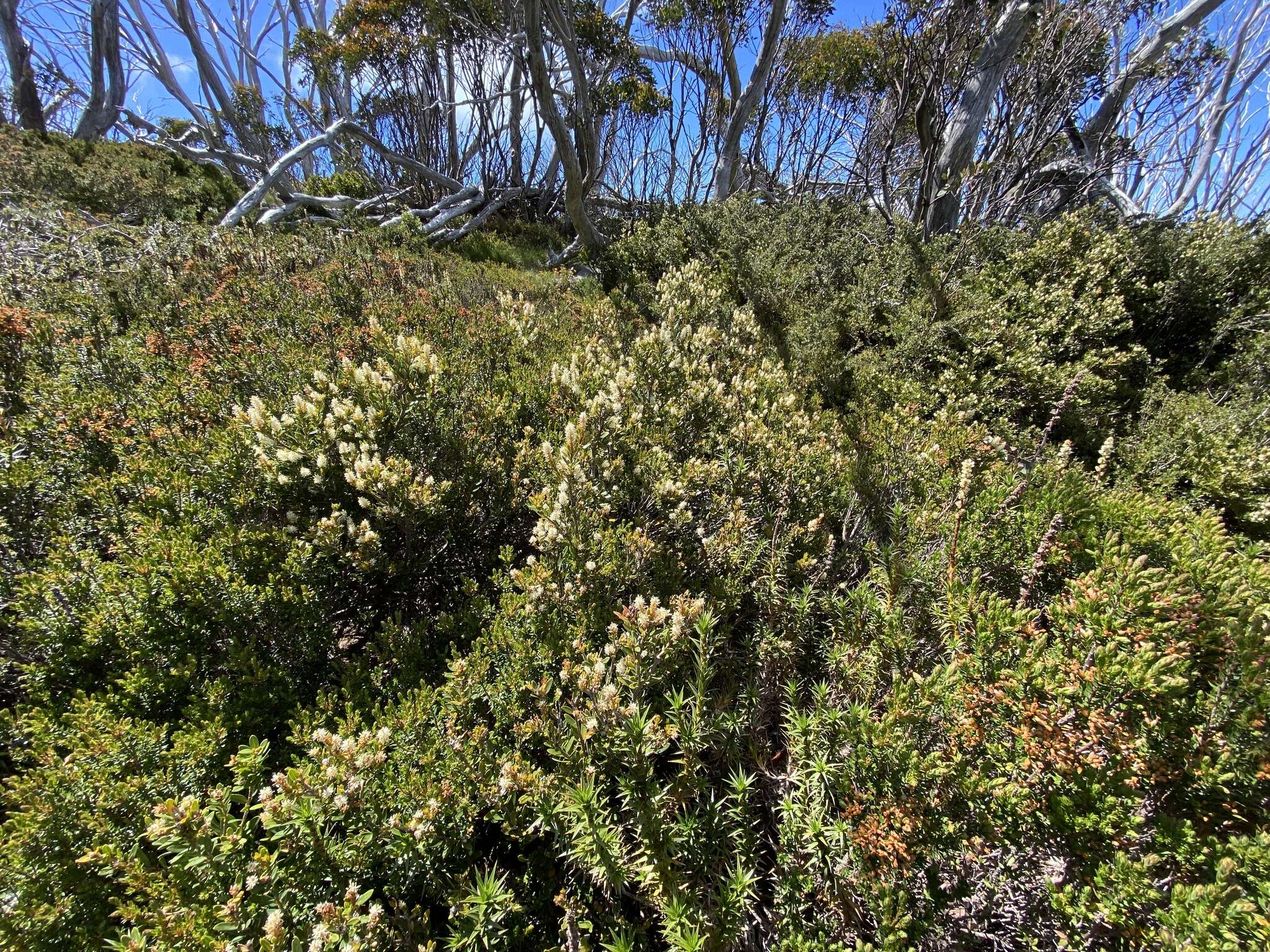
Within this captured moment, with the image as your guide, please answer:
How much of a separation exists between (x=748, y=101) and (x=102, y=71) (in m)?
14.2

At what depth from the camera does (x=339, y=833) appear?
1.36 meters

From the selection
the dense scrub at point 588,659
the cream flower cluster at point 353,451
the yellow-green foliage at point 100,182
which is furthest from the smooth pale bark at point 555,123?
the cream flower cluster at point 353,451

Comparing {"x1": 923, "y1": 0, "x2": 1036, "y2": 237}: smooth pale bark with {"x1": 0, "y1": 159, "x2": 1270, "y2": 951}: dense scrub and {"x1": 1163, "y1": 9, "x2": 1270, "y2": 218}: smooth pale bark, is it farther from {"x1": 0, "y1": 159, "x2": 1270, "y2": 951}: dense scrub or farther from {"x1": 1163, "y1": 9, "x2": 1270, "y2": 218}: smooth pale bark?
{"x1": 1163, "y1": 9, "x2": 1270, "y2": 218}: smooth pale bark

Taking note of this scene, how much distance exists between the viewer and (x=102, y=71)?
37.0 feet

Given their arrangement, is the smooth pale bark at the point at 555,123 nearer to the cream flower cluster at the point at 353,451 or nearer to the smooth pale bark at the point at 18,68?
the cream flower cluster at the point at 353,451

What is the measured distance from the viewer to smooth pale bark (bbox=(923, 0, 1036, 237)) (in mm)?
5832

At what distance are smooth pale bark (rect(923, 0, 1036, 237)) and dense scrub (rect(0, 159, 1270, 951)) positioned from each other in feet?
14.1

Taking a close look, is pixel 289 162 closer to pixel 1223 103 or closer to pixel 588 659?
pixel 588 659

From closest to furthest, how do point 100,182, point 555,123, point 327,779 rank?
1. point 327,779
2. point 555,123
3. point 100,182

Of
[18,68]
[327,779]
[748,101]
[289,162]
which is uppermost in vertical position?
[18,68]

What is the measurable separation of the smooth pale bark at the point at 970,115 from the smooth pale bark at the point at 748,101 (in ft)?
11.0

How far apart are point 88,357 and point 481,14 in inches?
389

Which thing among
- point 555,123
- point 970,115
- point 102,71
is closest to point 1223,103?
point 970,115

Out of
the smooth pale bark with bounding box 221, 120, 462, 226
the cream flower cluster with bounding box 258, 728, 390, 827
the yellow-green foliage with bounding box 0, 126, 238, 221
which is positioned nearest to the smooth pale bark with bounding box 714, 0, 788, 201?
the smooth pale bark with bounding box 221, 120, 462, 226
